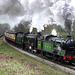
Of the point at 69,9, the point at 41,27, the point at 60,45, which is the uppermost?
the point at 69,9

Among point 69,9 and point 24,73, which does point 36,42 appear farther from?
point 24,73

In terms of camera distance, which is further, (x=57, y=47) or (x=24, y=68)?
(x=57, y=47)

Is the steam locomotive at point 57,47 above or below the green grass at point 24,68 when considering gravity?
above

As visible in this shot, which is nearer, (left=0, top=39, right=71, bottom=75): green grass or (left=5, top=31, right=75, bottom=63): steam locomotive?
(left=0, top=39, right=71, bottom=75): green grass

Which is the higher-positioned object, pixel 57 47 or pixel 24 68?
pixel 57 47

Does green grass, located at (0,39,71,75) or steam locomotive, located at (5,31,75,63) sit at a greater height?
steam locomotive, located at (5,31,75,63)

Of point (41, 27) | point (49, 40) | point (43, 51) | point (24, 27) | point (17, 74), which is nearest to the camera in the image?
point (17, 74)

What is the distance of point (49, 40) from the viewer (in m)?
12.7

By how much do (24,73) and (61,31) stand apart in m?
38.0

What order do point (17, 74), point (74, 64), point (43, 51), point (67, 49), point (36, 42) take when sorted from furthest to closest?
point (36, 42) < point (43, 51) < point (74, 64) < point (67, 49) < point (17, 74)

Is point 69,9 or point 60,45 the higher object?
point 69,9

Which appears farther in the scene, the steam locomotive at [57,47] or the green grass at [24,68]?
the steam locomotive at [57,47]

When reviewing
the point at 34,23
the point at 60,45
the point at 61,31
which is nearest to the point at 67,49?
the point at 60,45

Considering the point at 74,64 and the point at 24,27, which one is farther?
the point at 24,27
